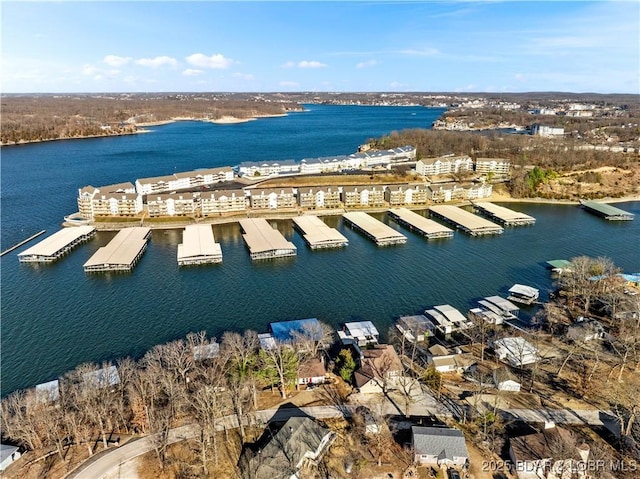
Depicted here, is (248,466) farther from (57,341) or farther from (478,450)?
(57,341)

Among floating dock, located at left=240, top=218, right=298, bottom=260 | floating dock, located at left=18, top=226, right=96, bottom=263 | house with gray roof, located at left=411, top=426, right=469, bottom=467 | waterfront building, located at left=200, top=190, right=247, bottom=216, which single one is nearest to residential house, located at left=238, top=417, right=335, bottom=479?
house with gray roof, located at left=411, top=426, right=469, bottom=467

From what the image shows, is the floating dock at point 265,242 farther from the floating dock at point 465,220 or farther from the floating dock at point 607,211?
the floating dock at point 607,211

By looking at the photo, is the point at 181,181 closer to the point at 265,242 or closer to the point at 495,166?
the point at 265,242

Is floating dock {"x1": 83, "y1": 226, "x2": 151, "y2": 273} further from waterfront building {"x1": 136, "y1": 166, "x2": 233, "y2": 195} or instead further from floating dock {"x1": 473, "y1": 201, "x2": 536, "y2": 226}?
floating dock {"x1": 473, "y1": 201, "x2": 536, "y2": 226}

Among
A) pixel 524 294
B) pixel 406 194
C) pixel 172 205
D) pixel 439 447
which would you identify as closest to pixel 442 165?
pixel 406 194

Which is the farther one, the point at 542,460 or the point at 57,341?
the point at 57,341

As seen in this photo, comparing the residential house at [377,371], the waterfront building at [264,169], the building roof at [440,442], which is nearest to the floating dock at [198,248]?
the residential house at [377,371]

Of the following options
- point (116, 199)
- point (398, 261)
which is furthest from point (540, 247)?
point (116, 199)
